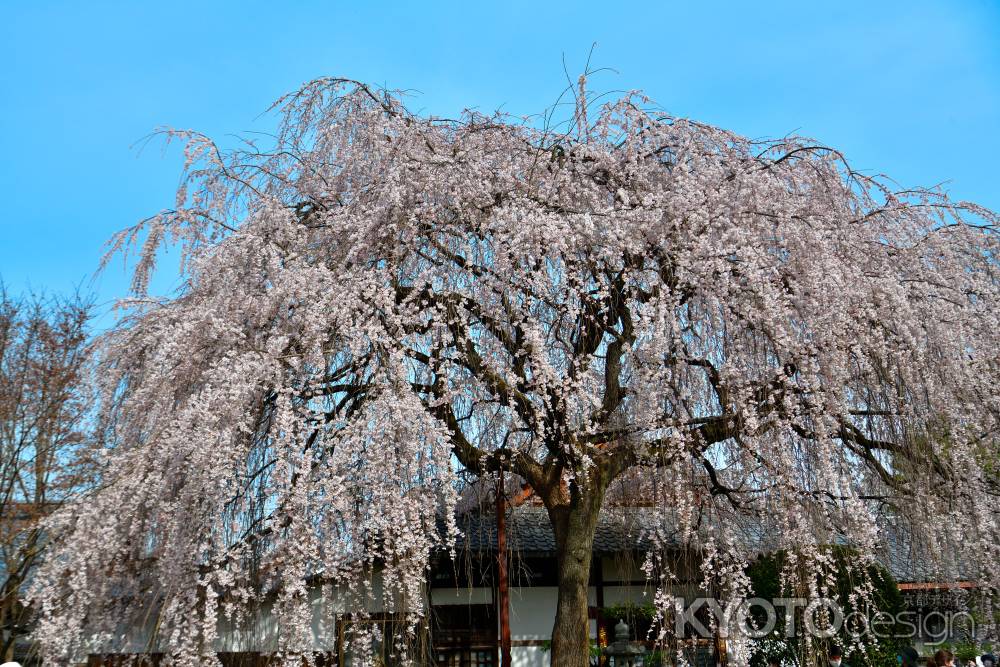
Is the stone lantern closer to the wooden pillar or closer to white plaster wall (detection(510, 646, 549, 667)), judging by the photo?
the wooden pillar

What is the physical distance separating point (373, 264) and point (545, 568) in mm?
6675

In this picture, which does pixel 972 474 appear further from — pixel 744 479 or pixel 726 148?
pixel 726 148

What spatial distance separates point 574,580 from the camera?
20.8 feet

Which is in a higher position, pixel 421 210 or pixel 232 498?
pixel 421 210

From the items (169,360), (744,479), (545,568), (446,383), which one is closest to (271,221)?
(169,360)

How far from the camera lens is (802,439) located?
5.95 meters

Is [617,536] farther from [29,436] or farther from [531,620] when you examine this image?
[29,436]

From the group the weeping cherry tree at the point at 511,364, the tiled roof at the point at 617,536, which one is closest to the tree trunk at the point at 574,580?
the weeping cherry tree at the point at 511,364

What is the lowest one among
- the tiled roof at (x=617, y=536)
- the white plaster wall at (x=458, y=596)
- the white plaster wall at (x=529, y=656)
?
the white plaster wall at (x=529, y=656)

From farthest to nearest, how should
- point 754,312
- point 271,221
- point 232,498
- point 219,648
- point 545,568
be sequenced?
point 545,568 → point 219,648 → point 271,221 → point 754,312 → point 232,498

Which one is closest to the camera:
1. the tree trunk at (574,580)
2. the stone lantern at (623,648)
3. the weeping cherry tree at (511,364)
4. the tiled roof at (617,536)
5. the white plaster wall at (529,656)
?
the weeping cherry tree at (511,364)

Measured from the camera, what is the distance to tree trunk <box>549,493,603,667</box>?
6.22 meters

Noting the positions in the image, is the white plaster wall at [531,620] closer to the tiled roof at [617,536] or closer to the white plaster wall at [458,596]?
the white plaster wall at [458,596]

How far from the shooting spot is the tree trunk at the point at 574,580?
622 cm
